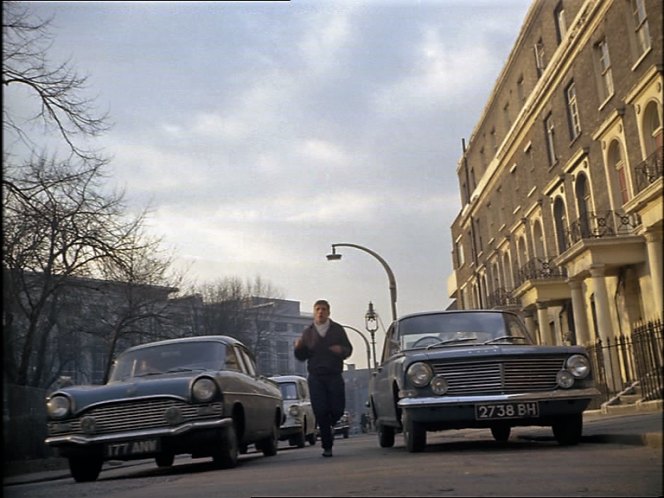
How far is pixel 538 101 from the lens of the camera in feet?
22.2

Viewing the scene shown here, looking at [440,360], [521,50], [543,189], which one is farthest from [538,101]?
[521,50]

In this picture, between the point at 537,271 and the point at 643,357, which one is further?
the point at 537,271

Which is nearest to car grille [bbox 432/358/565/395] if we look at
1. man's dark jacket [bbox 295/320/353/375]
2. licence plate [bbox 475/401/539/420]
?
licence plate [bbox 475/401/539/420]

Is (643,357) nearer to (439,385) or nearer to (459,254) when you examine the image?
(459,254)

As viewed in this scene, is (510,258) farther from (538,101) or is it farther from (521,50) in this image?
(538,101)

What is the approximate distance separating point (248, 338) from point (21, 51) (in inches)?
61.9

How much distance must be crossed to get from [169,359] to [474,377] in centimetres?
187

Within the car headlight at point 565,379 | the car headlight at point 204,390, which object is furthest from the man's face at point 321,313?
the car headlight at point 204,390

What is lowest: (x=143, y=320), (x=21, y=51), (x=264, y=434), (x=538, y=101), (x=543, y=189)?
(x=264, y=434)

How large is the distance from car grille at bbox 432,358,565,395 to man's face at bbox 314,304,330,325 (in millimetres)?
2366

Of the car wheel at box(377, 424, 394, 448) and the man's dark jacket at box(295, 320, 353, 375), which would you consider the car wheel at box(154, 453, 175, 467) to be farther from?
the car wheel at box(377, 424, 394, 448)

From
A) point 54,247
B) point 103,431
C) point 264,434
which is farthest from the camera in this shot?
point 264,434

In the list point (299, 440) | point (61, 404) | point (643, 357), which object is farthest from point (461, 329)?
point (643, 357)

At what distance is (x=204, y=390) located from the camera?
17.2 ft
